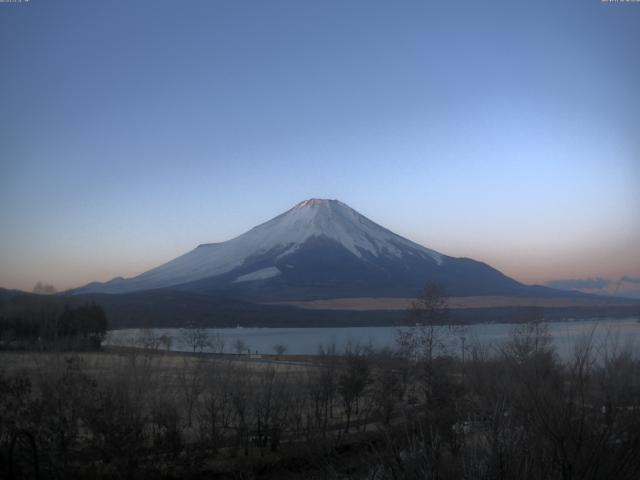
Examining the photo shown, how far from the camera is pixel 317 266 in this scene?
398 ft

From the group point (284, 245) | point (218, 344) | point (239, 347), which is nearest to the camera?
point (218, 344)

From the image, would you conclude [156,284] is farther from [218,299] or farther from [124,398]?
[124,398]

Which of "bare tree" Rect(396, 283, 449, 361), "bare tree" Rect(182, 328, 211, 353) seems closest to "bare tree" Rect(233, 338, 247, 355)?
"bare tree" Rect(182, 328, 211, 353)

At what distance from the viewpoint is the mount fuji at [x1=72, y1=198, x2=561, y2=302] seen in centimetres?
10719

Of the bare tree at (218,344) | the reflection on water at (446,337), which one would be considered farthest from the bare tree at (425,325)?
the bare tree at (218,344)

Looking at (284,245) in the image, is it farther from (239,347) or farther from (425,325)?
(425,325)

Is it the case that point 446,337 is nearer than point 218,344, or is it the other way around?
point 446,337

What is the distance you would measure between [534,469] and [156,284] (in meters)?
119

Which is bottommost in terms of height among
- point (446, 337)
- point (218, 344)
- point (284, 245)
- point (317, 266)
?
point (218, 344)

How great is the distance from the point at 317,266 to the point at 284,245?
598 inches

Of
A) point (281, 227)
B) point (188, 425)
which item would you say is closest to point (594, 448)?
point (188, 425)

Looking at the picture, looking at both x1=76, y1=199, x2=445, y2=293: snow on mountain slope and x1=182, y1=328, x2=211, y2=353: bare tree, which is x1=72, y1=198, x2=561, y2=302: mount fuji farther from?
x1=182, y1=328, x2=211, y2=353: bare tree

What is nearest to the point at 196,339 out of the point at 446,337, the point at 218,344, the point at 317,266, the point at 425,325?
the point at 218,344

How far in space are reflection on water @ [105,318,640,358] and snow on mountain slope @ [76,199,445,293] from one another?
52113mm
